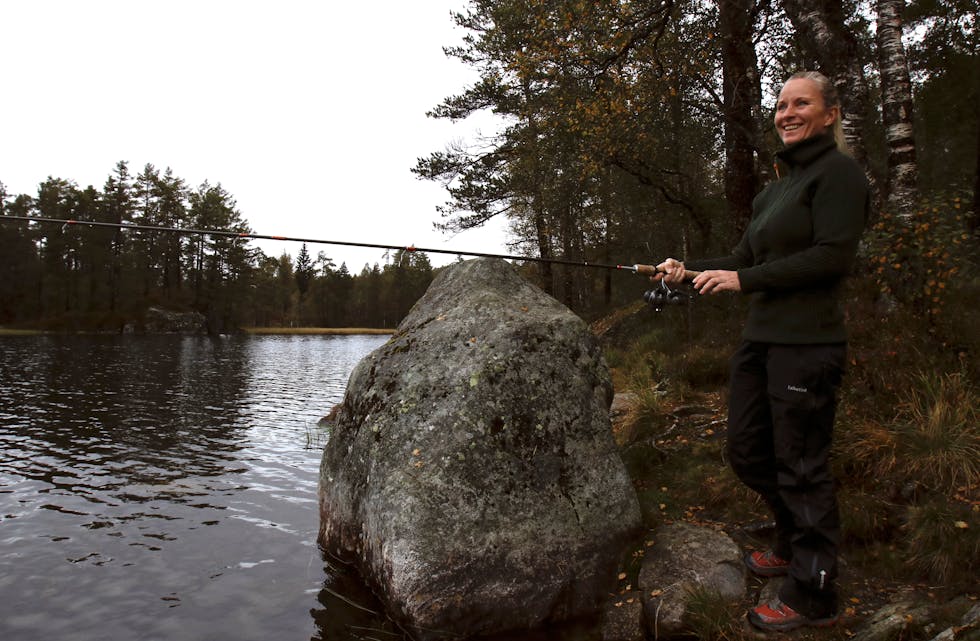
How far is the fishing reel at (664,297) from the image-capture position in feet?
15.9

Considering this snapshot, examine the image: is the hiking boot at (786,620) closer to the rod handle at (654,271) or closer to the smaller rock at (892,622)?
the smaller rock at (892,622)

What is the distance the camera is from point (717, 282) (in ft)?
12.3

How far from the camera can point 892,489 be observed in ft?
16.2

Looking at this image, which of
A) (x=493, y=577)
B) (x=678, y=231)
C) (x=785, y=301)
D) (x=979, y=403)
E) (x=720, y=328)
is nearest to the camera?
(x=785, y=301)

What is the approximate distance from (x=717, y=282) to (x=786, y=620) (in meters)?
2.06

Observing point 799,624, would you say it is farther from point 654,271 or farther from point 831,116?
point 831,116

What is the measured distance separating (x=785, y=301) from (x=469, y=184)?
2347 centimetres

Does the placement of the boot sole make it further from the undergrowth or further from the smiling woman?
the smiling woman

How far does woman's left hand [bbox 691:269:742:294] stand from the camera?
12.1ft

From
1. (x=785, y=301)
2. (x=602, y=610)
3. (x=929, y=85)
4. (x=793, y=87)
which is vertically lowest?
(x=602, y=610)

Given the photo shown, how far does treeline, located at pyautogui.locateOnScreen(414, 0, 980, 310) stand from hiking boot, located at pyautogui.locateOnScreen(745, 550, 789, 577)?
3717 mm

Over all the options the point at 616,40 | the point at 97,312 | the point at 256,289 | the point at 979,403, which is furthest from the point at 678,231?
the point at 256,289

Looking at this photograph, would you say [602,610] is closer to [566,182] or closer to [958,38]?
[566,182]

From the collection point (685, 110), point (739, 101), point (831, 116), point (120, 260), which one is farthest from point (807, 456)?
point (120, 260)
